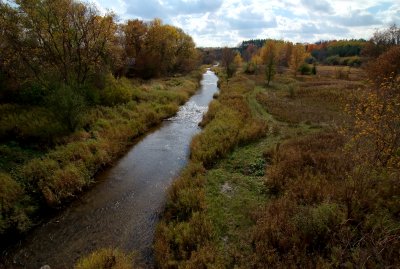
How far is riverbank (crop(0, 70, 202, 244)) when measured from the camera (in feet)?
37.7

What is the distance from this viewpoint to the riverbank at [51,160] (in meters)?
11.5

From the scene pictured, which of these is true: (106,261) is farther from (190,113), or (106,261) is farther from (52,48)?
(190,113)

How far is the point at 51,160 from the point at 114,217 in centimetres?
536

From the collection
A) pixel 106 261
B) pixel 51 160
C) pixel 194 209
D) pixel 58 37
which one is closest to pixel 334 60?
pixel 58 37

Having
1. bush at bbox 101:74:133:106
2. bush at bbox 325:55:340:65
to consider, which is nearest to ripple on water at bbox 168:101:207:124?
bush at bbox 101:74:133:106

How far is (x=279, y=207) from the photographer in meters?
10.1

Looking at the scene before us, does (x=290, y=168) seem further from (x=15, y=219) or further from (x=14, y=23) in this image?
(x=14, y=23)

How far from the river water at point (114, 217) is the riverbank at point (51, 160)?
2.32ft

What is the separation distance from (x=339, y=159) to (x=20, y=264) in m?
13.9

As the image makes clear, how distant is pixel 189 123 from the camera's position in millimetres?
26781

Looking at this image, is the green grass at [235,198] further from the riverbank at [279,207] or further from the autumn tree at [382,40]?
the autumn tree at [382,40]

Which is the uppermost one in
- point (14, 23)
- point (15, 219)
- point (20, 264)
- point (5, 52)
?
point (14, 23)

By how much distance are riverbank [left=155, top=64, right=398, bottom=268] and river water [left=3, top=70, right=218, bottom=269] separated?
3.79 ft

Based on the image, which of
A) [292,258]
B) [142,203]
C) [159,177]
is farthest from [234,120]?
[292,258]
